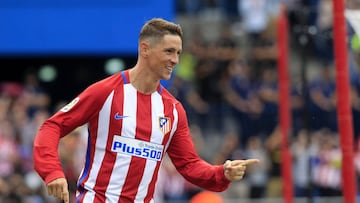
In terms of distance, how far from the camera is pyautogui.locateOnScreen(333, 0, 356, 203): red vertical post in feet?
27.8

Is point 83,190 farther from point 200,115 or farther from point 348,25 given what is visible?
point 200,115

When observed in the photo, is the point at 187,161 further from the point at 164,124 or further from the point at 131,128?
the point at 131,128

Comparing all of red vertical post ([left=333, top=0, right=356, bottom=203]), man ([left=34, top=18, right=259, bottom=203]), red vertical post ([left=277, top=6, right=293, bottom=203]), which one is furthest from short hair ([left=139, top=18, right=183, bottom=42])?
red vertical post ([left=277, top=6, right=293, bottom=203])

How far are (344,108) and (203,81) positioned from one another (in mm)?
8460

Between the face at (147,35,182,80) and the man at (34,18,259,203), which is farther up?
the face at (147,35,182,80)

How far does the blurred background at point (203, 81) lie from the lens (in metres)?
14.3

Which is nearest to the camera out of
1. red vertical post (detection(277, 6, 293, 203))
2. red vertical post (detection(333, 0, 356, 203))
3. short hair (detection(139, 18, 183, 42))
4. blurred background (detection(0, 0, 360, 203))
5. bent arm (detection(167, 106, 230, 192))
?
short hair (detection(139, 18, 183, 42))

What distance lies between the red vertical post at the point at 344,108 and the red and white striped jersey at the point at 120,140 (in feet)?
6.78

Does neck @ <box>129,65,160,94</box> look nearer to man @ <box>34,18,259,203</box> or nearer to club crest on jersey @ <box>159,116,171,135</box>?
man @ <box>34,18,259,203</box>

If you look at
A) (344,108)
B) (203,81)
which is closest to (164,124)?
(344,108)

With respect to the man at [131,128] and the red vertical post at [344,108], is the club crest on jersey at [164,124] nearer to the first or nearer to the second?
the man at [131,128]

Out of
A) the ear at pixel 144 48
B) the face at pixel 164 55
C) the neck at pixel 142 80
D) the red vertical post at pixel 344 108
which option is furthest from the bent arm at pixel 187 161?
the red vertical post at pixel 344 108

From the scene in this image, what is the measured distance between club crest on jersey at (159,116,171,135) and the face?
1.05 feet

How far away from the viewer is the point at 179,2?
62.2ft
